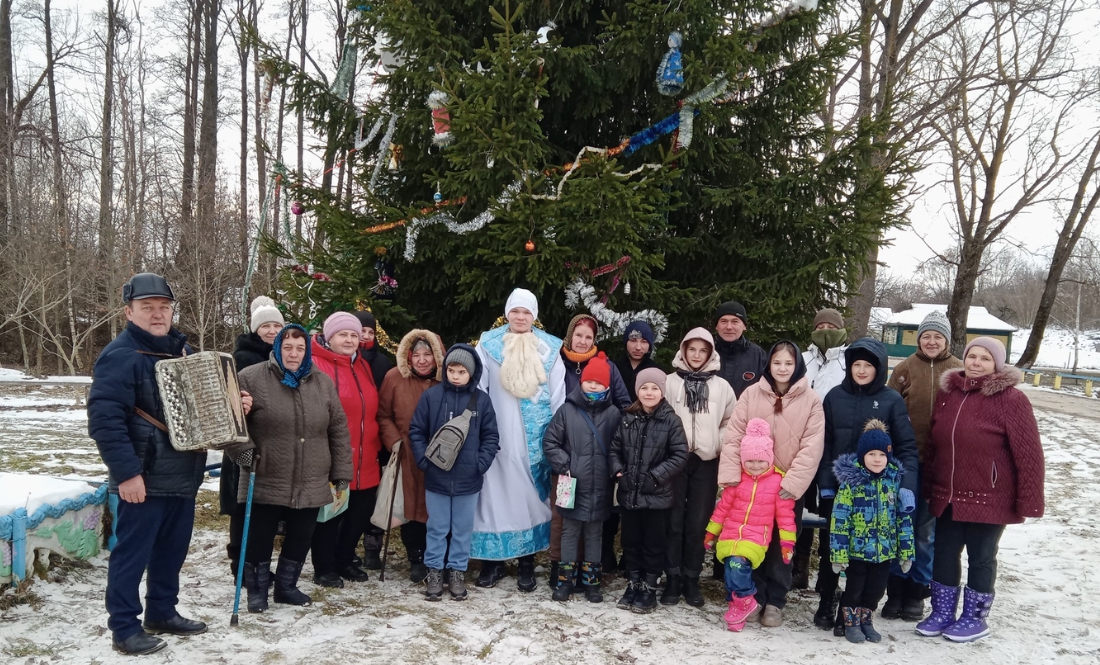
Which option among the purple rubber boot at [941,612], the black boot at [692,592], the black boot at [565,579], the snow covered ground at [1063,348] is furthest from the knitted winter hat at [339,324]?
the snow covered ground at [1063,348]

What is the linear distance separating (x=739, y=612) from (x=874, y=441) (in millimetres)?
1349

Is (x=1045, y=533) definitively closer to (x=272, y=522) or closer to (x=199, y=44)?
(x=272, y=522)

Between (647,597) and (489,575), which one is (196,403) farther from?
(647,597)

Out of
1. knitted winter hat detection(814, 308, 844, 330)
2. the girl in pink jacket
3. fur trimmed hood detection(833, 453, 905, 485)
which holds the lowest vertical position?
the girl in pink jacket

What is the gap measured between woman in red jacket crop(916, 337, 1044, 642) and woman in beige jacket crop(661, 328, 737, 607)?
134 centimetres

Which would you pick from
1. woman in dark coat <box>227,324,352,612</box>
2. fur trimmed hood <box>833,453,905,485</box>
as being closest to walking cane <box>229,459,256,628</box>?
woman in dark coat <box>227,324,352,612</box>

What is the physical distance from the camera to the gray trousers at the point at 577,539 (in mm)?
4777

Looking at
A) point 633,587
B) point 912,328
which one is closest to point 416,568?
point 633,587

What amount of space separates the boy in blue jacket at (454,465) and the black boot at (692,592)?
1522 millimetres

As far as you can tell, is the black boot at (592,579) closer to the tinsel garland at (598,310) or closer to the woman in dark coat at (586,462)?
the woman in dark coat at (586,462)

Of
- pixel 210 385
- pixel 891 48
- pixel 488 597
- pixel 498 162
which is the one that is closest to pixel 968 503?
pixel 488 597

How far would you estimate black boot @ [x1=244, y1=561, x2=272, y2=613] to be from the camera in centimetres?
429

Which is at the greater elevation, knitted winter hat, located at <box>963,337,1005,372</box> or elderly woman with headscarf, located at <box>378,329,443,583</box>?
knitted winter hat, located at <box>963,337,1005,372</box>

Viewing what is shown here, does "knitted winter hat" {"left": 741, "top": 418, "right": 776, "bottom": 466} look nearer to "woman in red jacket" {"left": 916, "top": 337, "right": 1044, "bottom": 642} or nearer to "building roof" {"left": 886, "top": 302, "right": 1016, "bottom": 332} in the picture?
"woman in red jacket" {"left": 916, "top": 337, "right": 1044, "bottom": 642}
